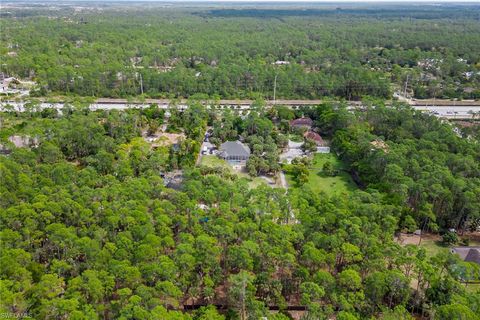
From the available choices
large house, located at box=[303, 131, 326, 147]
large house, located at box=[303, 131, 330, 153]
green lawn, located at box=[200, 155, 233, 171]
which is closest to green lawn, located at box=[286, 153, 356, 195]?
large house, located at box=[303, 131, 330, 153]

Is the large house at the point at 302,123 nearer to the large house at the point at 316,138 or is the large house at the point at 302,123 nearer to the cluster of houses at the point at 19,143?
the large house at the point at 316,138

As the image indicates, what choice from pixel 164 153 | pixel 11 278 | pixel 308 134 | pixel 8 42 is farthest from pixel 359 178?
pixel 8 42

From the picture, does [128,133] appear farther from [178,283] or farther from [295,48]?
[295,48]

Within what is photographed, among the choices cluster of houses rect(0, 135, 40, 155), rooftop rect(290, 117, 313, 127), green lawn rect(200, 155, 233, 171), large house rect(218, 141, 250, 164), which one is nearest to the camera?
cluster of houses rect(0, 135, 40, 155)

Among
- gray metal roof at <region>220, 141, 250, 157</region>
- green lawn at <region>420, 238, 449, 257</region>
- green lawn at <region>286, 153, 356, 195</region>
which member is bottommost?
green lawn at <region>420, 238, 449, 257</region>

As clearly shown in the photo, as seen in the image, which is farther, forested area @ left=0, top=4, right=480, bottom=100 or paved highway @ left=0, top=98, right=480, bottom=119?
forested area @ left=0, top=4, right=480, bottom=100

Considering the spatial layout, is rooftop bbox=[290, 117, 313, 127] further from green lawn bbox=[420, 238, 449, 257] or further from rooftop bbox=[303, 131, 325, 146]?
green lawn bbox=[420, 238, 449, 257]

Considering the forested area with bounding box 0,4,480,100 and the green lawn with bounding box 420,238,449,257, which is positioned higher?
the forested area with bounding box 0,4,480,100

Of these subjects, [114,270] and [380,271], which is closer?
[114,270]
